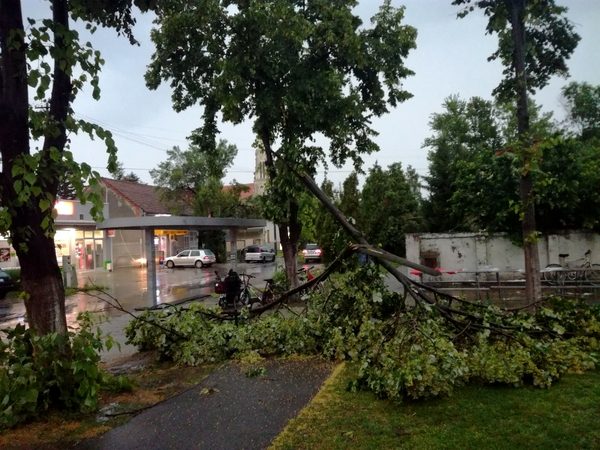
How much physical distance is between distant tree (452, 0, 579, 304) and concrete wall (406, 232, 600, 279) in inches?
331

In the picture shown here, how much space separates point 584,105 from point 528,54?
3123cm

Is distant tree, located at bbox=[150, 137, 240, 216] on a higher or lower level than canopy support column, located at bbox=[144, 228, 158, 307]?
higher

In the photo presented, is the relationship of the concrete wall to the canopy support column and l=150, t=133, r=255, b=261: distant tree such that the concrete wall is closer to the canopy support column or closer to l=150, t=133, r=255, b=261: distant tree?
the canopy support column

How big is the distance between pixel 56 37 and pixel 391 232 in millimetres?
26499

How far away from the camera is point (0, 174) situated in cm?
507

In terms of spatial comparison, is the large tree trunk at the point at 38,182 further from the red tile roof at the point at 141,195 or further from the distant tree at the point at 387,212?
the red tile roof at the point at 141,195

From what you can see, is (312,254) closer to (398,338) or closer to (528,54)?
(528,54)

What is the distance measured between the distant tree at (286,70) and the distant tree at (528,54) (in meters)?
5.00

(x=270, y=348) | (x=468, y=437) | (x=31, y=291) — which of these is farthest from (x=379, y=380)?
(x=31, y=291)

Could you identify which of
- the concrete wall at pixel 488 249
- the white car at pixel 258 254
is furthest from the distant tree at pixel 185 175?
the concrete wall at pixel 488 249

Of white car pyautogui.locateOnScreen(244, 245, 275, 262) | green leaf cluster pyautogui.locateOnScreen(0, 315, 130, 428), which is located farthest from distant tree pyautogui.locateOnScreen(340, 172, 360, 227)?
green leaf cluster pyautogui.locateOnScreen(0, 315, 130, 428)

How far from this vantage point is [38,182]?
4.92 meters

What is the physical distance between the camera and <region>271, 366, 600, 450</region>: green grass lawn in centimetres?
414

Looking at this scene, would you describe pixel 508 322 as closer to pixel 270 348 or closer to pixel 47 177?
pixel 270 348
